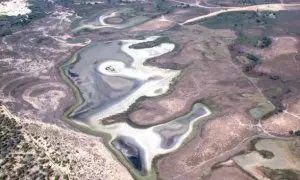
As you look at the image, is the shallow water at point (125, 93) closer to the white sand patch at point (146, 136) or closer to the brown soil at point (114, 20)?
the white sand patch at point (146, 136)

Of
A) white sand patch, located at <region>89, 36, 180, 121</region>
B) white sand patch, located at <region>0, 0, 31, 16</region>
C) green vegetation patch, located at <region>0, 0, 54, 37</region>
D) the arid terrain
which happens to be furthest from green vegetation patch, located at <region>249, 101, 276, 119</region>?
white sand patch, located at <region>0, 0, 31, 16</region>

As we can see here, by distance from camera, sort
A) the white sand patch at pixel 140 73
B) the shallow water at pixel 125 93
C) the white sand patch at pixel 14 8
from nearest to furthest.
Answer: the shallow water at pixel 125 93 < the white sand patch at pixel 140 73 < the white sand patch at pixel 14 8

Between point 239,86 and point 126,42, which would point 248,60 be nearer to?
point 239,86

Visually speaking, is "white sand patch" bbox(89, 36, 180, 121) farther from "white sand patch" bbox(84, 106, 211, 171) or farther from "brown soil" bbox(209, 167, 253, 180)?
"brown soil" bbox(209, 167, 253, 180)

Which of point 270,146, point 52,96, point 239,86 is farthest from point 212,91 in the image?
point 52,96

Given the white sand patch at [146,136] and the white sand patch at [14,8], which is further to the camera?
the white sand patch at [14,8]

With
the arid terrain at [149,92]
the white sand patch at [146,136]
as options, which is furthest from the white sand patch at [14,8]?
the white sand patch at [146,136]
